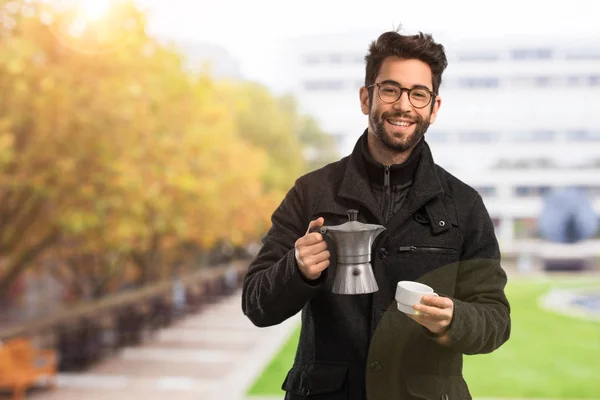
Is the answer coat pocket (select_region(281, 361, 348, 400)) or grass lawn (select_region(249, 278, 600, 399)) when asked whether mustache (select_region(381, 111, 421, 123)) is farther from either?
grass lawn (select_region(249, 278, 600, 399))

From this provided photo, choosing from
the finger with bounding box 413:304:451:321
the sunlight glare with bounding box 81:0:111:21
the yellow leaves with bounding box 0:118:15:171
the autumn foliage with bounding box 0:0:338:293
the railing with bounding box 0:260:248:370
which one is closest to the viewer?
the finger with bounding box 413:304:451:321

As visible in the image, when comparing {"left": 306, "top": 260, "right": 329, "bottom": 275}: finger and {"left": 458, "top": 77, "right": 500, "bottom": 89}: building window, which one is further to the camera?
{"left": 458, "top": 77, "right": 500, "bottom": 89}: building window

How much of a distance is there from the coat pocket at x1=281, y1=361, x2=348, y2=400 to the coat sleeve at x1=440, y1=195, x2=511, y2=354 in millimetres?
182

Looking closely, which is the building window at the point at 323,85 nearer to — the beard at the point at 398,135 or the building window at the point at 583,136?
the building window at the point at 583,136

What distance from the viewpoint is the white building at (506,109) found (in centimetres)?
953

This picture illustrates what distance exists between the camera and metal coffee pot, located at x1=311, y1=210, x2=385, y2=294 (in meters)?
0.98

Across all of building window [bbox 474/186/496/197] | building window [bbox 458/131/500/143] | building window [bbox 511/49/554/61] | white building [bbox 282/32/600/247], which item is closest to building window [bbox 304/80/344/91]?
white building [bbox 282/32/600/247]

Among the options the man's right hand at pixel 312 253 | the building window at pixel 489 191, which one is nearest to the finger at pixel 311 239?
the man's right hand at pixel 312 253

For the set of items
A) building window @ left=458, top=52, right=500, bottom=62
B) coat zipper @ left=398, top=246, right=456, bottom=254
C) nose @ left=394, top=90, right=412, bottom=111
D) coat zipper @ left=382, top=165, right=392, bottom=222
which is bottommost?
coat zipper @ left=398, top=246, right=456, bottom=254

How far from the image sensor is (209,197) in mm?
6926

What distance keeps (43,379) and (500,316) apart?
5.42 meters

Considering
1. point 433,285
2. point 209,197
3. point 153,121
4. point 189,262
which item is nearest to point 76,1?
point 153,121

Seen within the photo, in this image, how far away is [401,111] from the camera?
1.06 m

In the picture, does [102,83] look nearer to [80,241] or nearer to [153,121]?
[153,121]
